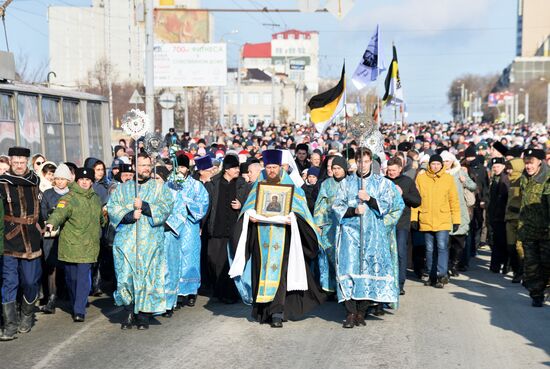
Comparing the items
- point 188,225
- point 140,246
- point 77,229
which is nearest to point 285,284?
point 140,246

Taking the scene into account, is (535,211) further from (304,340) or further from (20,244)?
(20,244)

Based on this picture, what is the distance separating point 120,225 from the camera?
10.2 m

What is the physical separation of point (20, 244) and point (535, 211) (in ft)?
19.4

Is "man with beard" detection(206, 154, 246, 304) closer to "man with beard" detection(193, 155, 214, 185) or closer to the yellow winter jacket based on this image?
"man with beard" detection(193, 155, 214, 185)

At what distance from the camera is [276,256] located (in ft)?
34.1

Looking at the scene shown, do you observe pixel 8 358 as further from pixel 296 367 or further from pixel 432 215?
pixel 432 215

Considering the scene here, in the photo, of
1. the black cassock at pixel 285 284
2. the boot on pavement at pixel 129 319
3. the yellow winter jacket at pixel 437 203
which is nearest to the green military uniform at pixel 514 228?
the yellow winter jacket at pixel 437 203

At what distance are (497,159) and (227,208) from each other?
5.02m

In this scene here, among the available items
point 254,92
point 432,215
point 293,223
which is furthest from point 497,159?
point 254,92

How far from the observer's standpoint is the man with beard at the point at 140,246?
10047 millimetres

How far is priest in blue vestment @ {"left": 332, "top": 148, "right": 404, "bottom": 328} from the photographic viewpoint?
33.3 feet

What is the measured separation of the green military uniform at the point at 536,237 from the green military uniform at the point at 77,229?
5.04 meters

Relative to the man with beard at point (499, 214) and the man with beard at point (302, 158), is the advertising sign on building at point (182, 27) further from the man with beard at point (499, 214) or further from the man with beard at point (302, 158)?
the man with beard at point (499, 214)

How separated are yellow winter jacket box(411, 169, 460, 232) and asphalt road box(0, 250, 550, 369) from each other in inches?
57.8
